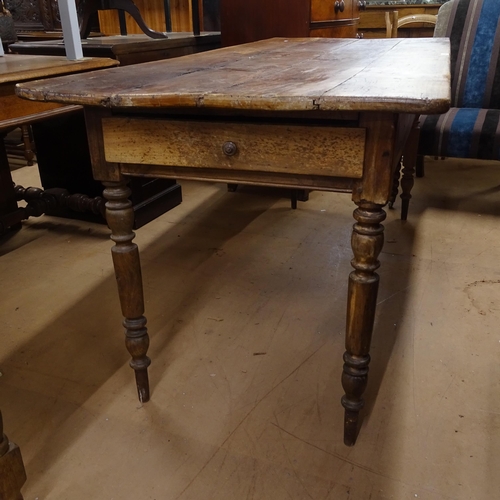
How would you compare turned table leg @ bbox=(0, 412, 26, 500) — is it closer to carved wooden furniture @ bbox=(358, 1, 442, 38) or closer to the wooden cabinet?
the wooden cabinet

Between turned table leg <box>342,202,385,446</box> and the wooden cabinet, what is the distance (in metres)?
1.82

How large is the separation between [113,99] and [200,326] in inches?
35.9

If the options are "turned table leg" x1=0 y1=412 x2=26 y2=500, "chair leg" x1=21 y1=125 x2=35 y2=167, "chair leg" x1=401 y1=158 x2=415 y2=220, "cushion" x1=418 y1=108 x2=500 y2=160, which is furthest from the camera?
"chair leg" x1=21 y1=125 x2=35 y2=167

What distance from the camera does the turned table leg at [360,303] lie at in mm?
1035

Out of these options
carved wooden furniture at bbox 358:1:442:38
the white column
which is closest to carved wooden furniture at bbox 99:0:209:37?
carved wooden furniture at bbox 358:1:442:38

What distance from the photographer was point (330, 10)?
8.68 ft

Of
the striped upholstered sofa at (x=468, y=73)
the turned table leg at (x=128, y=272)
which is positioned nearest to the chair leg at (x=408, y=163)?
the striped upholstered sofa at (x=468, y=73)

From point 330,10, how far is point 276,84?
185 cm

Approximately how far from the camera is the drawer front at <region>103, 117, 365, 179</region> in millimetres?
981

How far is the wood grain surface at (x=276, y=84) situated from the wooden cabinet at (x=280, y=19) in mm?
992

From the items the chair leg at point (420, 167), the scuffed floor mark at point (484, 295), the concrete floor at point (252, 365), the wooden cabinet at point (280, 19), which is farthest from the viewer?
the chair leg at point (420, 167)

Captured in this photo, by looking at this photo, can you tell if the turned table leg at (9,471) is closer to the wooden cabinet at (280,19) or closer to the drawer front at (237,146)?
the drawer front at (237,146)

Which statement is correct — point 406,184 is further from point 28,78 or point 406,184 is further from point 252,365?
point 28,78

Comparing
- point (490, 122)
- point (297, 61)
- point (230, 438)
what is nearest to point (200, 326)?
point (230, 438)
